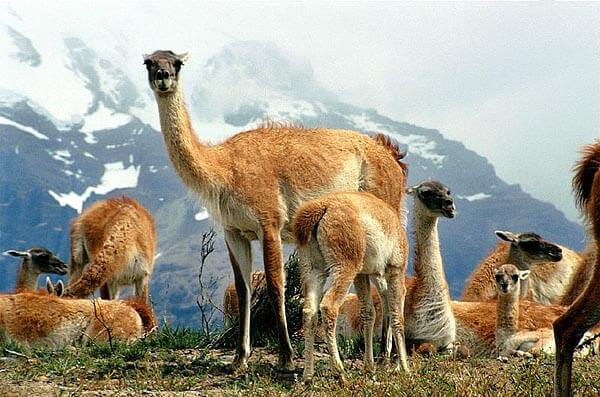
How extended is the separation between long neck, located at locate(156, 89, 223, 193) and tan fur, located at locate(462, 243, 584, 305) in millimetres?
5276

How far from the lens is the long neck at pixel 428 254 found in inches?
419

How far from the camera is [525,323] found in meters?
11.0

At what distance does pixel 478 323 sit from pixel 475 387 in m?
4.83

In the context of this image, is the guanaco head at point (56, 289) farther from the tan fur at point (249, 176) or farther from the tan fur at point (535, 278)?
the tan fur at point (535, 278)

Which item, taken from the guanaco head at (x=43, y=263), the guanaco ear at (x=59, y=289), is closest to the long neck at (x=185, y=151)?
the guanaco ear at (x=59, y=289)

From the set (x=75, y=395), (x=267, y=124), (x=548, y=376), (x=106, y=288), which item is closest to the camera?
(x=75, y=395)

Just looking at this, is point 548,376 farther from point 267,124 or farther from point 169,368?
point 267,124

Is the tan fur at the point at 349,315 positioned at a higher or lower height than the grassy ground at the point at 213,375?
higher

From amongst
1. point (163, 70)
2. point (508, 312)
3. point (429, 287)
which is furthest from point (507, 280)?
point (163, 70)

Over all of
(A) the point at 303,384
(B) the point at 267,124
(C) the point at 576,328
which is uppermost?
(B) the point at 267,124

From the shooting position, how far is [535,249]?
13.3 m

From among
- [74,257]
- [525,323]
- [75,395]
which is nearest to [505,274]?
[525,323]

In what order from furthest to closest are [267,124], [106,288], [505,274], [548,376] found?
1. [106,288]
2. [505,274]
3. [267,124]
4. [548,376]

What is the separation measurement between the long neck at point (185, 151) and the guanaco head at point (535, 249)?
5.71 meters
